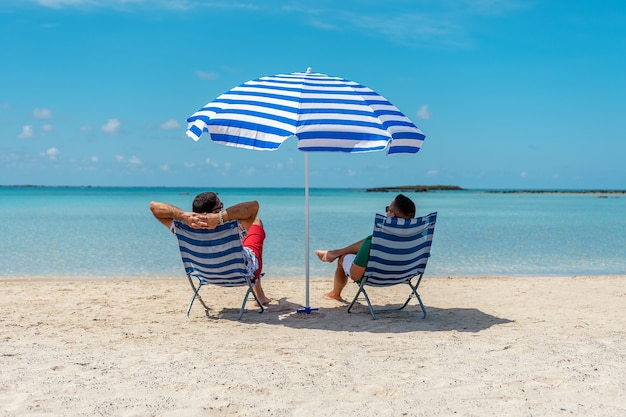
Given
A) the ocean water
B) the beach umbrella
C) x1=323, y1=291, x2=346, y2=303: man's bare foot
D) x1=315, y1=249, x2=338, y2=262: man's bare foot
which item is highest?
the beach umbrella

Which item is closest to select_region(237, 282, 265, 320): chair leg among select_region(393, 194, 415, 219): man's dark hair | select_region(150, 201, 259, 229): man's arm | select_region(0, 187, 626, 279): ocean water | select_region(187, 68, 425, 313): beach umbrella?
select_region(187, 68, 425, 313): beach umbrella

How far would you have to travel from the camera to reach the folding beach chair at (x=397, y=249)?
477 cm

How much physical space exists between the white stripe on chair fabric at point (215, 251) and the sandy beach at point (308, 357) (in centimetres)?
41

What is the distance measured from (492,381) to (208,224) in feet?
7.92

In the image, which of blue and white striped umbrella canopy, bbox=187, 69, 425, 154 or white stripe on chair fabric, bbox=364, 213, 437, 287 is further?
white stripe on chair fabric, bbox=364, 213, 437, 287

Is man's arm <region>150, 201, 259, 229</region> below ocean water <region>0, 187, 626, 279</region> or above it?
above

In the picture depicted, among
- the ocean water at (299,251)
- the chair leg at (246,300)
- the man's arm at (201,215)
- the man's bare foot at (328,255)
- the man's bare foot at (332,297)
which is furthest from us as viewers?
the ocean water at (299,251)

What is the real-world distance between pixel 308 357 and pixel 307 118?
1.83 meters

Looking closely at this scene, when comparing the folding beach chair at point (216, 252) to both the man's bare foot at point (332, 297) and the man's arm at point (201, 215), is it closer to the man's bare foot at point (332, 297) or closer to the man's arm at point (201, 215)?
the man's arm at point (201, 215)

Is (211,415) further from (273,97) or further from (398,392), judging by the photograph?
(273,97)

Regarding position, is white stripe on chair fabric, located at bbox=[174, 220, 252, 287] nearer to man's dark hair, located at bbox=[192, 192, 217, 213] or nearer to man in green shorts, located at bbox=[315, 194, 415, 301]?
man's dark hair, located at bbox=[192, 192, 217, 213]

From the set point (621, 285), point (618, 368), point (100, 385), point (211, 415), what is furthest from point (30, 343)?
point (621, 285)

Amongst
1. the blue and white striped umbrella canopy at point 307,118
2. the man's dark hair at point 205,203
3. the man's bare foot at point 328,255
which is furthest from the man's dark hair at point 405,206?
the man's dark hair at point 205,203

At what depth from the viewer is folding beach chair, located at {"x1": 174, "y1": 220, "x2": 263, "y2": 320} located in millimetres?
4664
